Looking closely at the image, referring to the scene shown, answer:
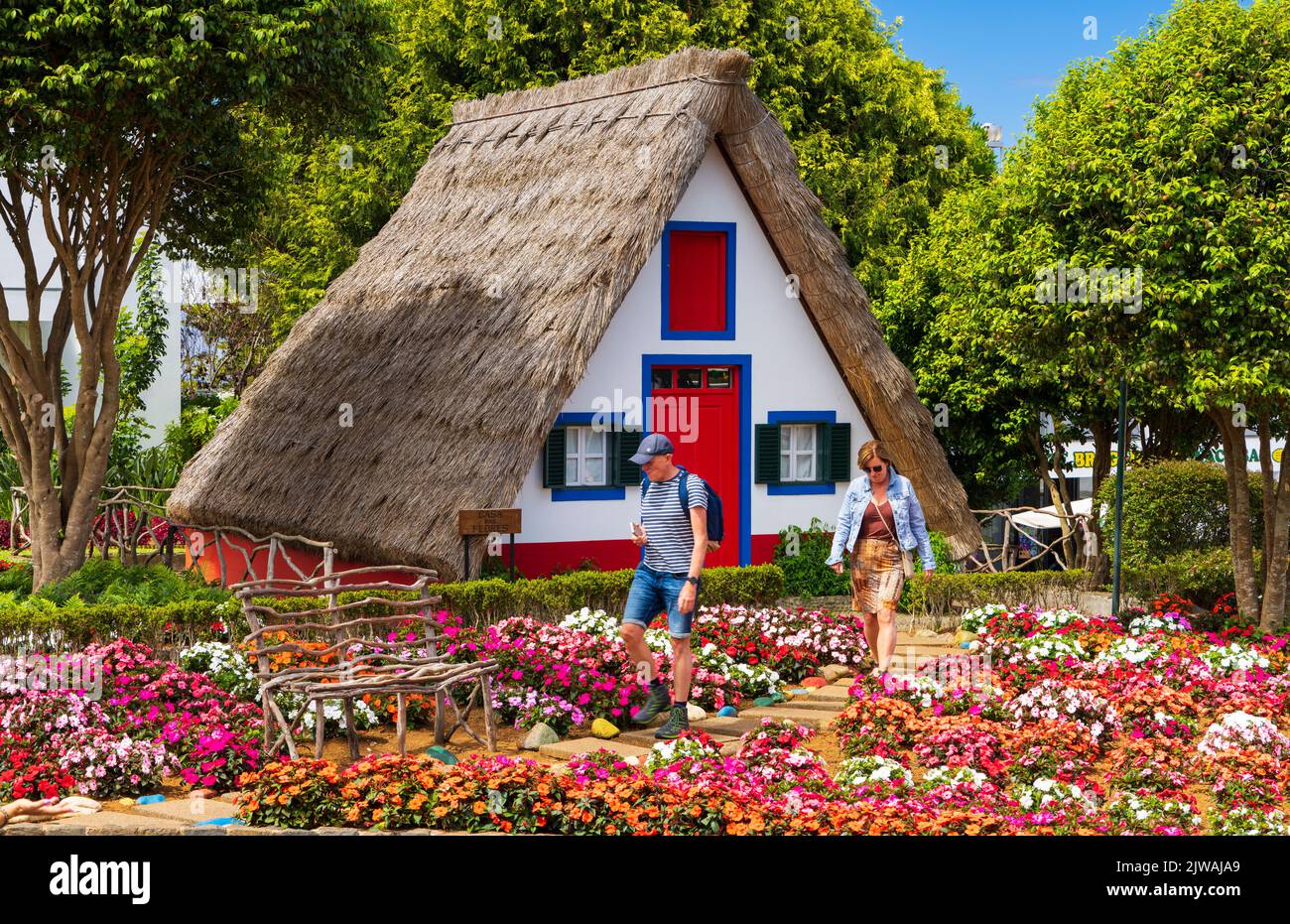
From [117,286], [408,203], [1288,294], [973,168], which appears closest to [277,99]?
[117,286]

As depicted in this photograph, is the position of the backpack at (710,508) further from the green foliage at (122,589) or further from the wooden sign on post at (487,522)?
the green foliage at (122,589)

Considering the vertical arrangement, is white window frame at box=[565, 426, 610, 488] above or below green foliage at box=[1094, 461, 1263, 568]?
above

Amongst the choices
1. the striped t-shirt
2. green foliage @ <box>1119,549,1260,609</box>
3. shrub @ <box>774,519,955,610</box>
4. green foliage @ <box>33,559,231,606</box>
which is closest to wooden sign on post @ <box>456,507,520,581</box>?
green foliage @ <box>33,559,231,606</box>

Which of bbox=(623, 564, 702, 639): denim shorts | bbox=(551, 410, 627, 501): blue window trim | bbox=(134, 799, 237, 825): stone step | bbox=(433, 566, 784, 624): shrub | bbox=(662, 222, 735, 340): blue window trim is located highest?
bbox=(662, 222, 735, 340): blue window trim

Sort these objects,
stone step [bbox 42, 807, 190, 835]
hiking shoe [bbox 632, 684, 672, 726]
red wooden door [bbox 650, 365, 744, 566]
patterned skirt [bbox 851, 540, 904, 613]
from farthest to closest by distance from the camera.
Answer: red wooden door [bbox 650, 365, 744, 566] → patterned skirt [bbox 851, 540, 904, 613] → hiking shoe [bbox 632, 684, 672, 726] → stone step [bbox 42, 807, 190, 835]

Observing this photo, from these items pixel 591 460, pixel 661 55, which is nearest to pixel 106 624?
pixel 591 460

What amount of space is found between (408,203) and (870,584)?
37.7 ft

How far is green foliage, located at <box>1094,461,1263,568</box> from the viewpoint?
16109 mm

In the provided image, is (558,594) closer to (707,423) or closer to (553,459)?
(553,459)

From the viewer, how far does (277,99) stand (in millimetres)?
16297

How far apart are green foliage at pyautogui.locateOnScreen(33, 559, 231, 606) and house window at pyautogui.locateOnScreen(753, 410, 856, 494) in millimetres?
6884

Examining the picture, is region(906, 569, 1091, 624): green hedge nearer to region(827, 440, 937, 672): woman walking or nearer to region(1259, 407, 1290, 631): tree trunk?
region(1259, 407, 1290, 631): tree trunk

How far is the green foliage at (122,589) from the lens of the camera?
13570mm
